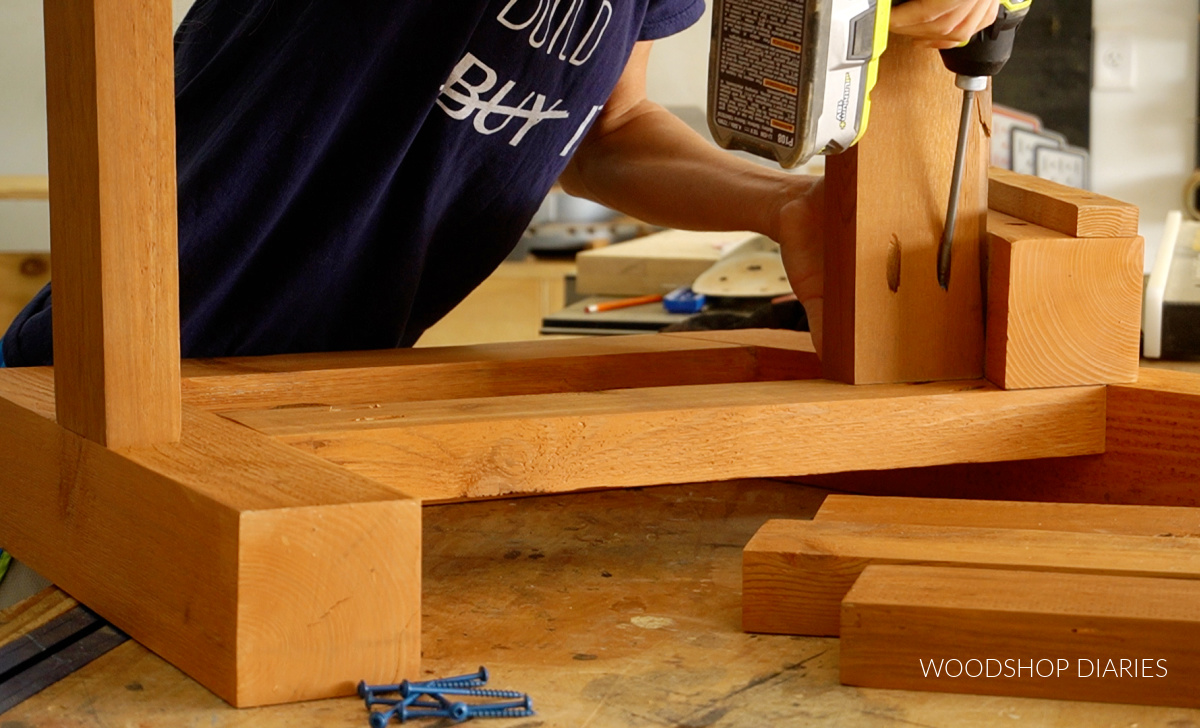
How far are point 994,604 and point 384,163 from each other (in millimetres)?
682

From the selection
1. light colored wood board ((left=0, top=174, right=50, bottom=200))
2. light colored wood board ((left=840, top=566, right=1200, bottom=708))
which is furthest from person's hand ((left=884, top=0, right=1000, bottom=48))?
light colored wood board ((left=0, top=174, right=50, bottom=200))

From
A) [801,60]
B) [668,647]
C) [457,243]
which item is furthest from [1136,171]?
[668,647]

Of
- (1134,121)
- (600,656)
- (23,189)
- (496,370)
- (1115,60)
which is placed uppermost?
(1115,60)

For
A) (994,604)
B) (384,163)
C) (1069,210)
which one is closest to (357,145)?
(384,163)

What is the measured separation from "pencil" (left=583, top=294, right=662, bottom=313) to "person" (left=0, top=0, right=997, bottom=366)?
0.75m

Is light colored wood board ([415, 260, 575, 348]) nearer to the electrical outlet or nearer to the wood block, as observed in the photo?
the electrical outlet

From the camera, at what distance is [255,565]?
57 centimetres

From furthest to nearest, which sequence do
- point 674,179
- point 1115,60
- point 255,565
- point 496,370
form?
point 1115,60
point 674,179
point 496,370
point 255,565

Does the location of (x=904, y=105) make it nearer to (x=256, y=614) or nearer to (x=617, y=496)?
(x=617, y=496)

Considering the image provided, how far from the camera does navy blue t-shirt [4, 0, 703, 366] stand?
103 cm

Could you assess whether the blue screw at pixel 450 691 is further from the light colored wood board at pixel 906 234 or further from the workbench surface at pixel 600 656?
the light colored wood board at pixel 906 234

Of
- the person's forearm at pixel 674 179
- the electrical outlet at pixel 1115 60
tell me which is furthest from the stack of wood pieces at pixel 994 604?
the electrical outlet at pixel 1115 60

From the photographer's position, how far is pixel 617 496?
0.99 m

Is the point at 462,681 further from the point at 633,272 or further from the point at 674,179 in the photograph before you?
the point at 633,272
